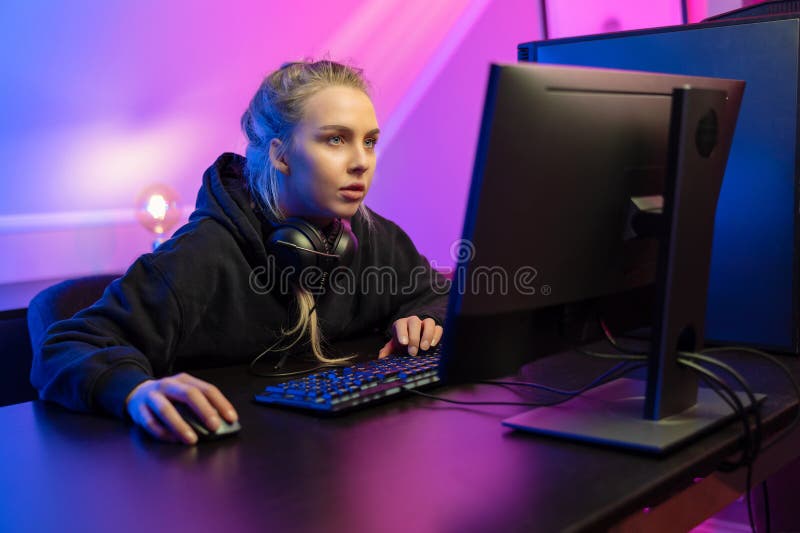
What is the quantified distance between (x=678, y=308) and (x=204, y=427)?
1.69ft

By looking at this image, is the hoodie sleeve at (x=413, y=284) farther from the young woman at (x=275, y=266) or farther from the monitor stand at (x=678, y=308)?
the monitor stand at (x=678, y=308)

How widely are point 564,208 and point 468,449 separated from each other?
258 millimetres

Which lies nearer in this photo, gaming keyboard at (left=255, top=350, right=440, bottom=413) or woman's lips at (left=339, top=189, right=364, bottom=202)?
gaming keyboard at (left=255, top=350, right=440, bottom=413)

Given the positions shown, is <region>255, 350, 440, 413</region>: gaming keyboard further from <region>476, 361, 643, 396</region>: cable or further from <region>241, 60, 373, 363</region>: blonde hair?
<region>241, 60, 373, 363</region>: blonde hair

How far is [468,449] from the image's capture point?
85 cm

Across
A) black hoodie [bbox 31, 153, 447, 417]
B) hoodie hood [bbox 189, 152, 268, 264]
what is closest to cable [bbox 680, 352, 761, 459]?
black hoodie [bbox 31, 153, 447, 417]

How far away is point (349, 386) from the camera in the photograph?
A: 1.02 meters

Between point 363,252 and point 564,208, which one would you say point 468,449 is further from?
point 363,252

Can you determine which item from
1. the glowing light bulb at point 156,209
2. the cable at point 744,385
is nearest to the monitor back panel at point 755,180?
the cable at point 744,385

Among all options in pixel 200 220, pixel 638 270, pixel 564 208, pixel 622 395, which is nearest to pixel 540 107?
pixel 564 208

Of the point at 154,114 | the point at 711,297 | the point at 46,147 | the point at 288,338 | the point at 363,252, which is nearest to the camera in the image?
the point at 711,297

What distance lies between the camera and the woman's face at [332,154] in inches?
55.4

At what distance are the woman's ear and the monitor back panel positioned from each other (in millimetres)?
628

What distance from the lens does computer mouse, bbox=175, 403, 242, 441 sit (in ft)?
2.98
